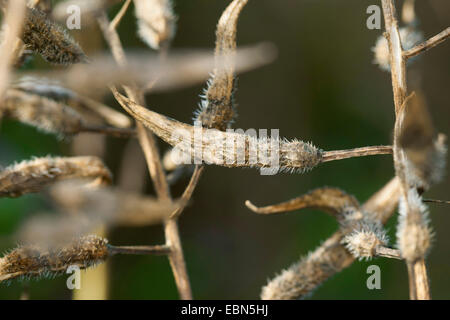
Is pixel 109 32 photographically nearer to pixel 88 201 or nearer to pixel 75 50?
pixel 75 50

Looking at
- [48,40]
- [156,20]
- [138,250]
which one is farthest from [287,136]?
[48,40]

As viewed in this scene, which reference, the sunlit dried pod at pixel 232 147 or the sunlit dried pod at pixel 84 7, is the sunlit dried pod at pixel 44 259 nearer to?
the sunlit dried pod at pixel 232 147

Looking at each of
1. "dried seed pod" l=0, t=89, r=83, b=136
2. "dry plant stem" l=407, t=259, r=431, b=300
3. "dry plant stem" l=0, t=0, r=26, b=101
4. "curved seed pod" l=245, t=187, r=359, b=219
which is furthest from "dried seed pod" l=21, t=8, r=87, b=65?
"dry plant stem" l=407, t=259, r=431, b=300

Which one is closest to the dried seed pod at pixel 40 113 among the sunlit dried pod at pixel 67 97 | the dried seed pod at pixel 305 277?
the sunlit dried pod at pixel 67 97

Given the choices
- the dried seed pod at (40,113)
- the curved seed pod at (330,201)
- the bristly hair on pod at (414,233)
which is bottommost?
the bristly hair on pod at (414,233)

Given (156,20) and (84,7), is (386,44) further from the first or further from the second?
(84,7)
